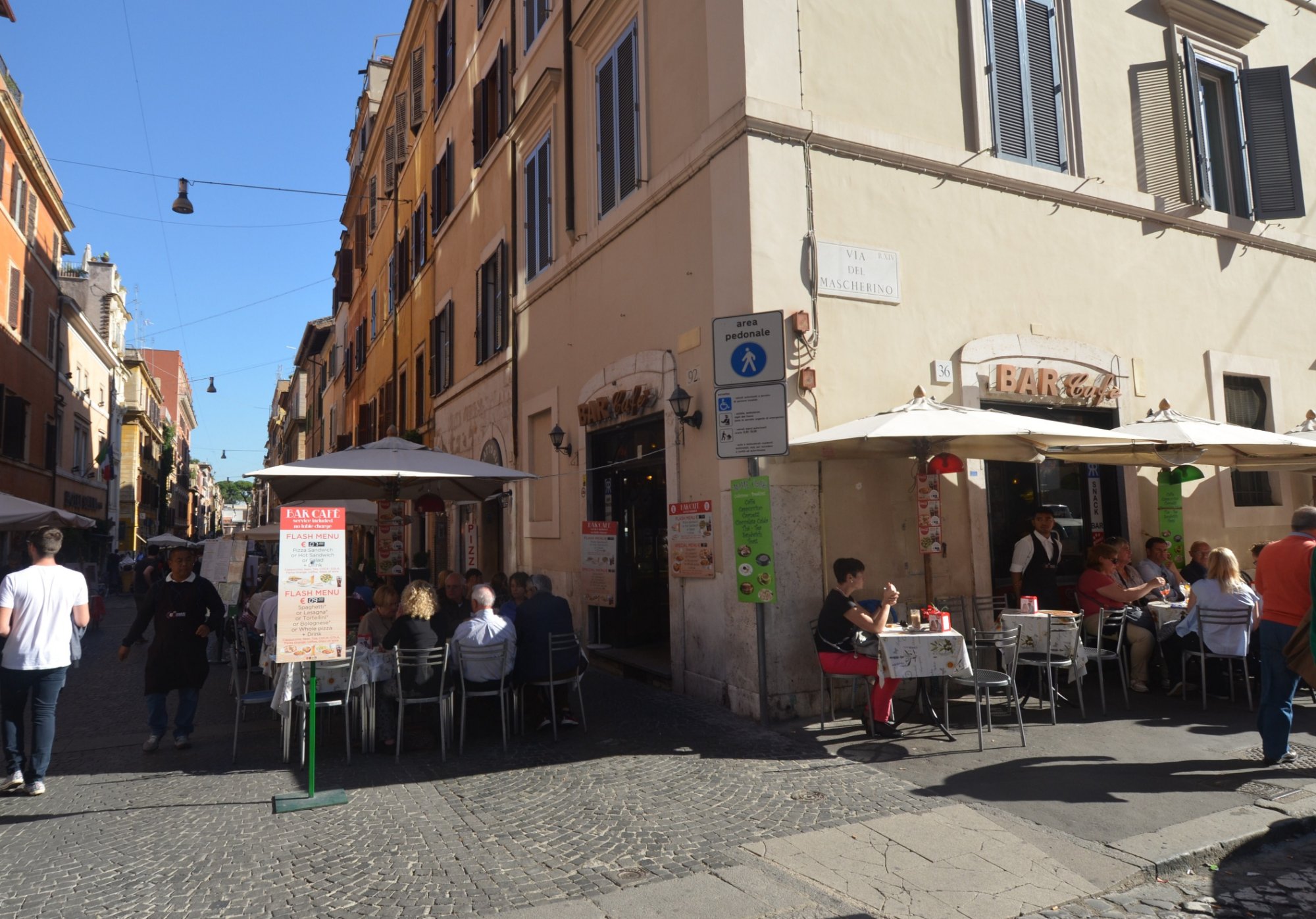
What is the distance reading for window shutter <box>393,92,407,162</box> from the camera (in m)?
23.3

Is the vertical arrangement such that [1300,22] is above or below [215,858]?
above

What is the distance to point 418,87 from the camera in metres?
21.4

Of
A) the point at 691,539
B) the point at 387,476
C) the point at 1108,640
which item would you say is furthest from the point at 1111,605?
the point at 387,476

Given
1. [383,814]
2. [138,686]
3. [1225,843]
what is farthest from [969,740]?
[138,686]

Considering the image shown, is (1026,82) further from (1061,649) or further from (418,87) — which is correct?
(418,87)

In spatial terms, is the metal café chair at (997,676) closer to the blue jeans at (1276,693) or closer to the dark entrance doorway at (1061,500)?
the blue jeans at (1276,693)

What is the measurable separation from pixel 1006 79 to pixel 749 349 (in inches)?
193

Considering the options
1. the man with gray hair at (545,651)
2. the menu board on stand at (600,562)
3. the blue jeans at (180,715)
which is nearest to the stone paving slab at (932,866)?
the man with gray hair at (545,651)

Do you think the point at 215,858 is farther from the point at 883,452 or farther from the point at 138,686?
Result: the point at 138,686

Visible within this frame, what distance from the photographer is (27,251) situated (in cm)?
2481

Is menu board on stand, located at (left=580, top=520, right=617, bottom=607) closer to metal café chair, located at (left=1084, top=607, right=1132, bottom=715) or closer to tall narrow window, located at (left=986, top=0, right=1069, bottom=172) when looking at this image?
metal café chair, located at (left=1084, top=607, right=1132, bottom=715)

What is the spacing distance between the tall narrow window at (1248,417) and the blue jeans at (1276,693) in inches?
228

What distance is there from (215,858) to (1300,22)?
620 inches

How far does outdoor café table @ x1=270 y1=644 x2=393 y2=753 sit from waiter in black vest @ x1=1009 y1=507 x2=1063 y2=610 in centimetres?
571
